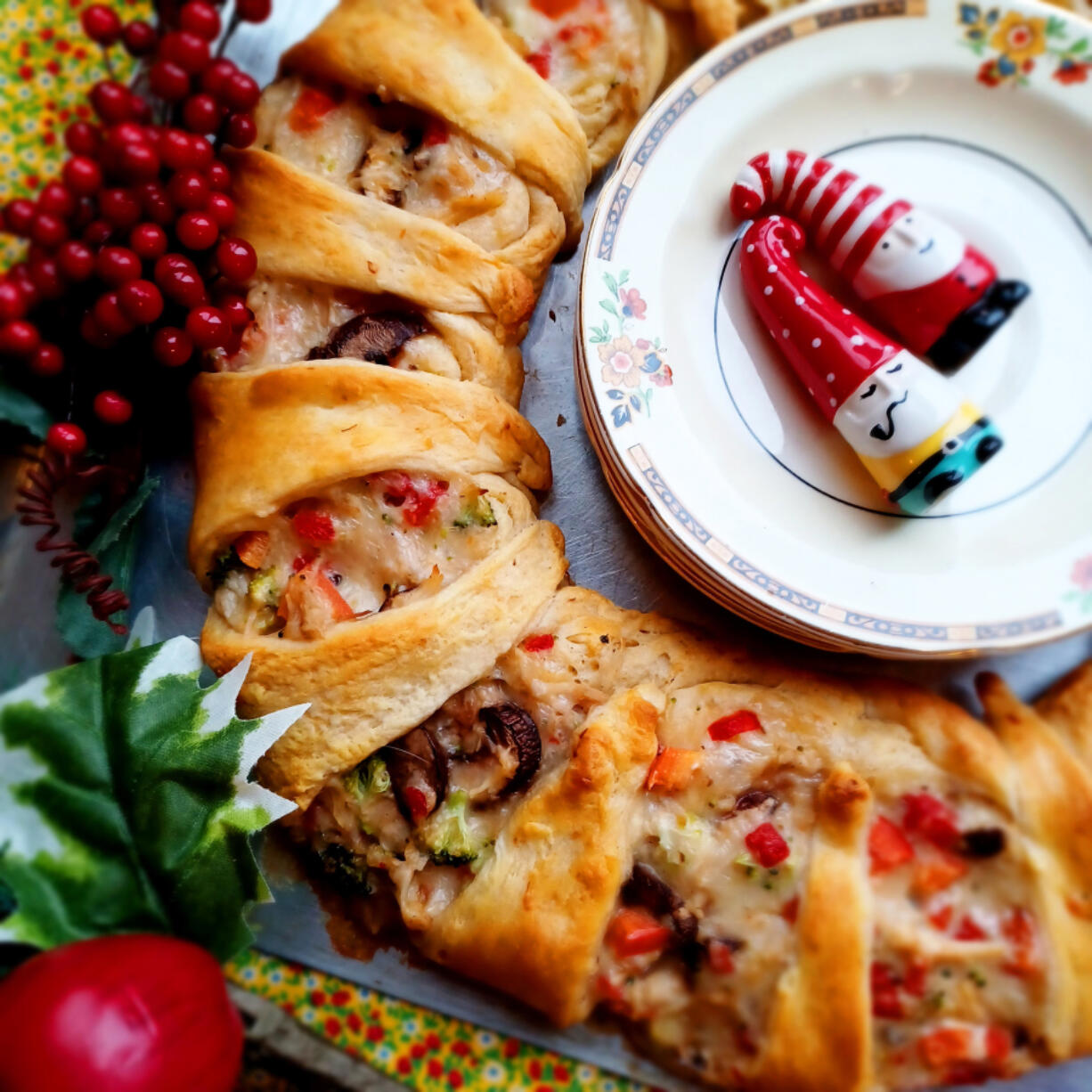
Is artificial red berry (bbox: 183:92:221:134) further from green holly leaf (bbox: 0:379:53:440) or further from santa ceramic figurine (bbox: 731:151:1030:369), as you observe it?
santa ceramic figurine (bbox: 731:151:1030:369)

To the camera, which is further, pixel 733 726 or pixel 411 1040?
pixel 411 1040

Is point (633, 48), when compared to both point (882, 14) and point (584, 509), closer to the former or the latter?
point (882, 14)

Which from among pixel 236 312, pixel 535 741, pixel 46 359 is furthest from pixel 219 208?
pixel 535 741

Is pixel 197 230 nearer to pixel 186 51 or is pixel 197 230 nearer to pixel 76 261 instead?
pixel 76 261

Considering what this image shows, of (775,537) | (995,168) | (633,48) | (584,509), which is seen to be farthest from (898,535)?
(633,48)

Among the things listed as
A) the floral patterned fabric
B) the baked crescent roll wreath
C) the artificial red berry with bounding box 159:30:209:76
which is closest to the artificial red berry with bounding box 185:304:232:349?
the artificial red berry with bounding box 159:30:209:76

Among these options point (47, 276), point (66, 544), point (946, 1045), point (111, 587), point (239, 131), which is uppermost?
point (239, 131)
